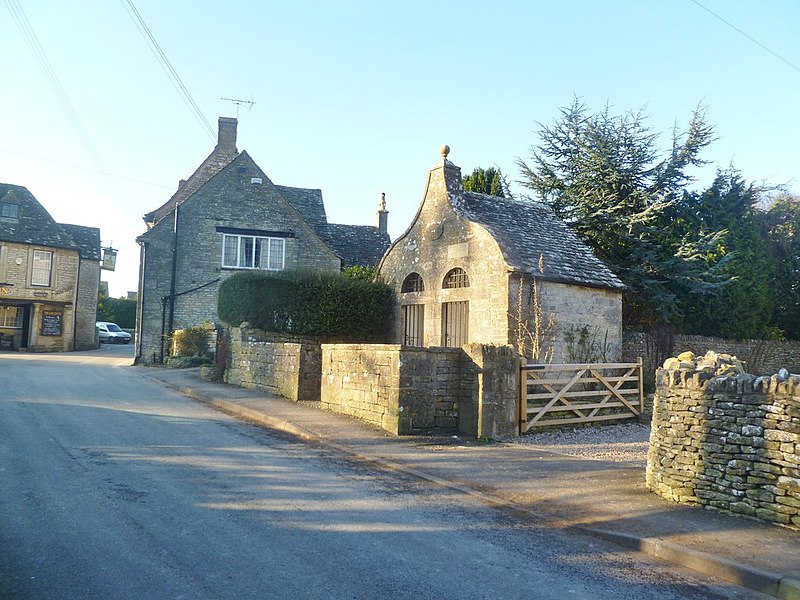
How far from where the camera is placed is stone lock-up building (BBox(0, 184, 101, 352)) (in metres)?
35.2

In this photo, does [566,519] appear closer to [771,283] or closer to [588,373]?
[588,373]

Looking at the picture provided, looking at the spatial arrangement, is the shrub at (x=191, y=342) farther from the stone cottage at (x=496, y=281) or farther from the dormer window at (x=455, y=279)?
the dormer window at (x=455, y=279)

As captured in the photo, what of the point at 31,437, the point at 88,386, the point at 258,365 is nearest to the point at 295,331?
the point at 258,365

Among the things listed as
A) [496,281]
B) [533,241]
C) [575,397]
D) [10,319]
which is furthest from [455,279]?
[10,319]

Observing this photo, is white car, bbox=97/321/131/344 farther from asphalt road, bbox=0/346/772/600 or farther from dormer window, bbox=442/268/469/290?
asphalt road, bbox=0/346/772/600

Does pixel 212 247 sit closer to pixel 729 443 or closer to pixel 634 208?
pixel 634 208

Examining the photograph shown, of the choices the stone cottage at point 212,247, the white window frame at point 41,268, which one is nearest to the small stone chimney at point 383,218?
the stone cottage at point 212,247

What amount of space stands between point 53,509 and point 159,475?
1.69 m

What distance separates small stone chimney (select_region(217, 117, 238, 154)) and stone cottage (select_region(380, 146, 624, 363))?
55.5 ft

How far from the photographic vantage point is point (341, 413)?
13.4 meters

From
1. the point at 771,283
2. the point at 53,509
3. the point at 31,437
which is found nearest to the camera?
the point at 53,509

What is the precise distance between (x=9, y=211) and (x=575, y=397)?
1391 inches

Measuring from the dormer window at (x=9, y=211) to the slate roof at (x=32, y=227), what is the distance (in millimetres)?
146

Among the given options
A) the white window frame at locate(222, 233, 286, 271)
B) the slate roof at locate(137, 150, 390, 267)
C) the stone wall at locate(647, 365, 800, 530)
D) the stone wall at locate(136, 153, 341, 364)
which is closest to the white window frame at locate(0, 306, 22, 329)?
the slate roof at locate(137, 150, 390, 267)
